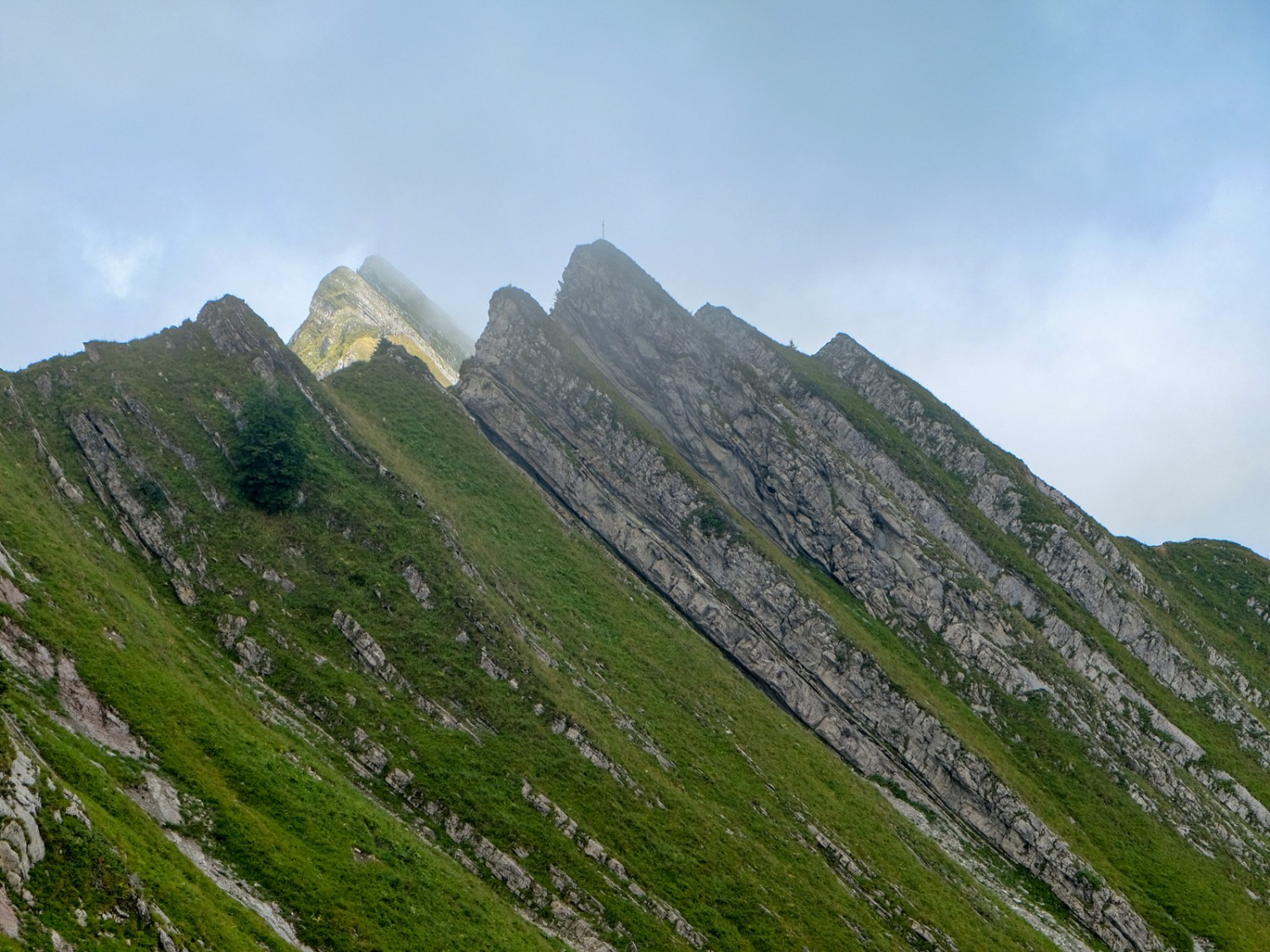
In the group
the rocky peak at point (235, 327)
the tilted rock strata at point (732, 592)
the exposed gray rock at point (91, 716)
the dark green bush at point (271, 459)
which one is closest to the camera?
the exposed gray rock at point (91, 716)

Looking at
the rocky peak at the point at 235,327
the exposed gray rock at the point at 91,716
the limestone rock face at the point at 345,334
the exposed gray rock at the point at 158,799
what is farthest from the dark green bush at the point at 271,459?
the limestone rock face at the point at 345,334

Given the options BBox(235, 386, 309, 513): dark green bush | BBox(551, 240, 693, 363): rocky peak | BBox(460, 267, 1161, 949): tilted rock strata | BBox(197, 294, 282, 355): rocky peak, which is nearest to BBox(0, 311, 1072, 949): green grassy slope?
BBox(235, 386, 309, 513): dark green bush

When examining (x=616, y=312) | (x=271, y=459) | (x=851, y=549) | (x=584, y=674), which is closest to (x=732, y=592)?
(x=851, y=549)

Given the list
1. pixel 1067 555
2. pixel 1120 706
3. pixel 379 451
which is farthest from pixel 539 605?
pixel 1067 555

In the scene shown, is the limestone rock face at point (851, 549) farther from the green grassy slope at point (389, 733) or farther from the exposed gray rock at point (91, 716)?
the exposed gray rock at point (91, 716)

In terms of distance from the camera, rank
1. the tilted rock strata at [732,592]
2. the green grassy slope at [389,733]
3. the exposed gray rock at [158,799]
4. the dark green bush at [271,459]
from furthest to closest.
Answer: the tilted rock strata at [732,592] → the dark green bush at [271,459] → the green grassy slope at [389,733] → the exposed gray rock at [158,799]

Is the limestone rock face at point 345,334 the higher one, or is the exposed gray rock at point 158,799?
the limestone rock face at point 345,334

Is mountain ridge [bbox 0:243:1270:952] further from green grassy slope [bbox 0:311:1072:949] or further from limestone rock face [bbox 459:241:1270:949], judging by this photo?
limestone rock face [bbox 459:241:1270:949]

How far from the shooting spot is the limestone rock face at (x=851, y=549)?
62.5m

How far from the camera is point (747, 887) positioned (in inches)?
1610

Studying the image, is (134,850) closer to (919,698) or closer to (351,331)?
(919,698)

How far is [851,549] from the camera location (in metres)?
81.6

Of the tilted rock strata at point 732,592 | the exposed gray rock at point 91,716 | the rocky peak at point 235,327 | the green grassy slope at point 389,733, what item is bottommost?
the exposed gray rock at point 91,716

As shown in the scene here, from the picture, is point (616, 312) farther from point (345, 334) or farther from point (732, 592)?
point (345, 334)
